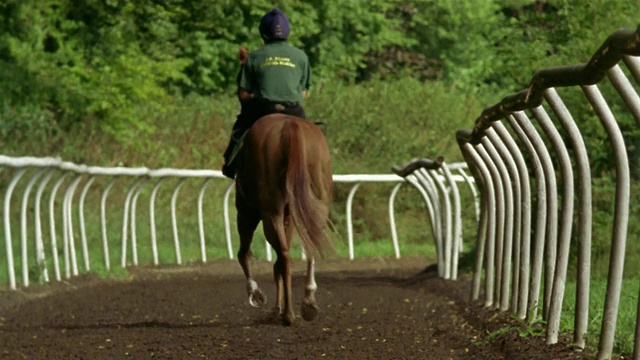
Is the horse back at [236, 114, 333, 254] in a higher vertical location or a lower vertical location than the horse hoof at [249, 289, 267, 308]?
higher

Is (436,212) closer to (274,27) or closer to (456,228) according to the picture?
(456,228)

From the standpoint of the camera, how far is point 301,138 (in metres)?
11.7

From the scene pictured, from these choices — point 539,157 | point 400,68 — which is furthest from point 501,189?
point 400,68

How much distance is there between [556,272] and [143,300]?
253 inches

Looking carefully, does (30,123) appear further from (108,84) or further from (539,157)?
(539,157)

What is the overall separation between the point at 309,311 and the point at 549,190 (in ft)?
9.02

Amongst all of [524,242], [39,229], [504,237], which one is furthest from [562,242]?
[39,229]

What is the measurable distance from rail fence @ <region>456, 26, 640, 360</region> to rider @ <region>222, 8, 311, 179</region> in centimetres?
127

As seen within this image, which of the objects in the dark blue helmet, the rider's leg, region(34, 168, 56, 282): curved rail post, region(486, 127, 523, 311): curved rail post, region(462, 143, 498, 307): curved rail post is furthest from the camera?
region(34, 168, 56, 282): curved rail post

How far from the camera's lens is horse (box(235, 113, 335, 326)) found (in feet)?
38.3

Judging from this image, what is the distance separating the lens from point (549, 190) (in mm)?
9336

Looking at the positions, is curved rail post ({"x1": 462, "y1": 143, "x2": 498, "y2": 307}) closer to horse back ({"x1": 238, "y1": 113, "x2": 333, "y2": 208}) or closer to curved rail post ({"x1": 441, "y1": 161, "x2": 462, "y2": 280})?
horse back ({"x1": 238, "y1": 113, "x2": 333, "y2": 208})

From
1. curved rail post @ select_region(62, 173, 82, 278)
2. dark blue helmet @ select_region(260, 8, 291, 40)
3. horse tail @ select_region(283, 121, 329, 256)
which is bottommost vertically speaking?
curved rail post @ select_region(62, 173, 82, 278)

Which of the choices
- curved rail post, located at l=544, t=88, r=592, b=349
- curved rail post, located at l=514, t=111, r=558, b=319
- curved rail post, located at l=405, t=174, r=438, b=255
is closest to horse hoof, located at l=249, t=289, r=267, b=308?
curved rail post, located at l=514, t=111, r=558, b=319
